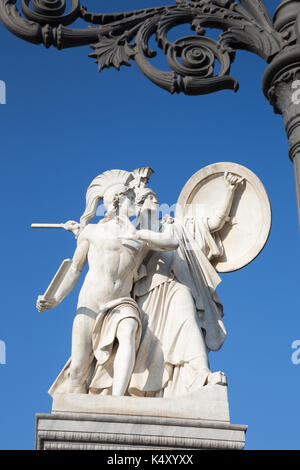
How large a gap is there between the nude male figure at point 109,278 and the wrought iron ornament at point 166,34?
1.37m

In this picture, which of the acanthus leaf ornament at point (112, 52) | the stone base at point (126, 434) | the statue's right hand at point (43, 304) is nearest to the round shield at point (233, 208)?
the acanthus leaf ornament at point (112, 52)

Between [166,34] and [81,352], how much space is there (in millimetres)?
3545

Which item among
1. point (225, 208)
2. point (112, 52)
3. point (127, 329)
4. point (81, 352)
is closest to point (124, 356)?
point (127, 329)

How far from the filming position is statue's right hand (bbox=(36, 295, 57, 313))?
805 cm

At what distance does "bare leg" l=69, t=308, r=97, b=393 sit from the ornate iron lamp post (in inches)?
101

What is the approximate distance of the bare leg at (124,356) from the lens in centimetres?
Result: 771

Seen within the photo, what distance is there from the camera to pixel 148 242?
840 cm

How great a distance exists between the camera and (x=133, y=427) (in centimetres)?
704

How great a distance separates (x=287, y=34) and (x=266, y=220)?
1987mm

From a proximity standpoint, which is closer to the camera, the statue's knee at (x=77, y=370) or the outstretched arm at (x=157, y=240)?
the statue's knee at (x=77, y=370)

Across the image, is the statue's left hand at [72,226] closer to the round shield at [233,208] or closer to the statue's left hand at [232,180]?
the round shield at [233,208]

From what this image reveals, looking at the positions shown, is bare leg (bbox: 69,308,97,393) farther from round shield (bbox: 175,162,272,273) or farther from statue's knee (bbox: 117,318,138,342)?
round shield (bbox: 175,162,272,273)
